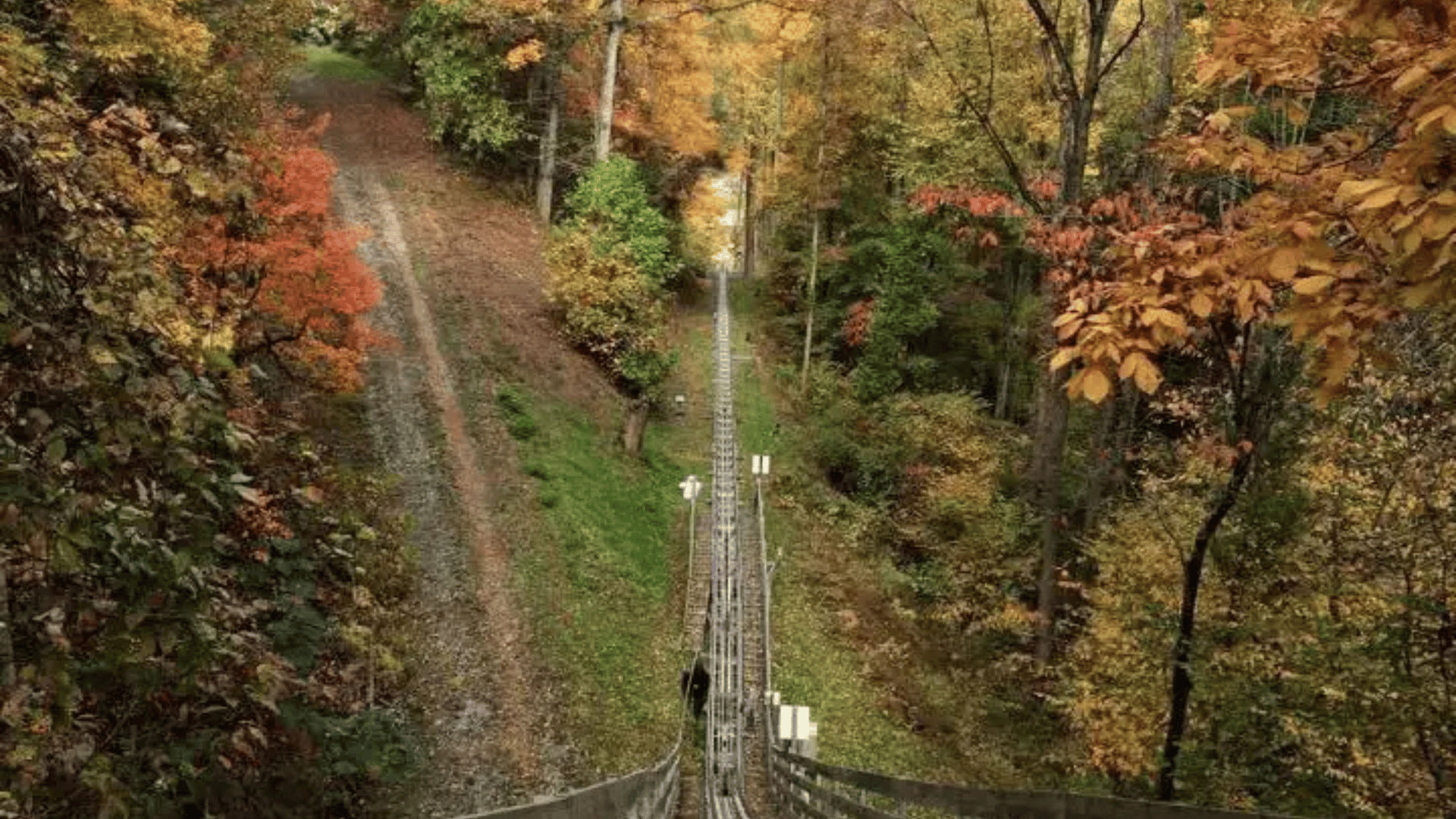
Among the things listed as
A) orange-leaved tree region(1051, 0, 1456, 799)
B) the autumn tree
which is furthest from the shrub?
orange-leaved tree region(1051, 0, 1456, 799)

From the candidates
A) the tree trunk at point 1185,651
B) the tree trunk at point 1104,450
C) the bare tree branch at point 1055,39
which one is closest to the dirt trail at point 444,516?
the tree trunk at point 1185,651

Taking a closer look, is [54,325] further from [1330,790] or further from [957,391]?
[957,391]

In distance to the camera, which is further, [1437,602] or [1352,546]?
[1352,546]

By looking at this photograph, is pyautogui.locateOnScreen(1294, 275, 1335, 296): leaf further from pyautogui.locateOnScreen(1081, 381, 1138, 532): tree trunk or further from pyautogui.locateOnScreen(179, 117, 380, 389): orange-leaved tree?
pyautogui.locateOnScreen(1081, 381, 1138, 532): tree trunk

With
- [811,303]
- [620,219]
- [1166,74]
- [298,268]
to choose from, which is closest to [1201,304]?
[1166,74]

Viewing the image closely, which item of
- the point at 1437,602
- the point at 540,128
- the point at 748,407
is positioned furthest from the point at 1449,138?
the point at 540,128

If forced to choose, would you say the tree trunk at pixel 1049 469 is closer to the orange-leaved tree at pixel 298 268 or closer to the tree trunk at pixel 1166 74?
the tree trunk at pixel 1166 74

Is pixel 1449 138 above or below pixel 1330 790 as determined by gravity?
above
